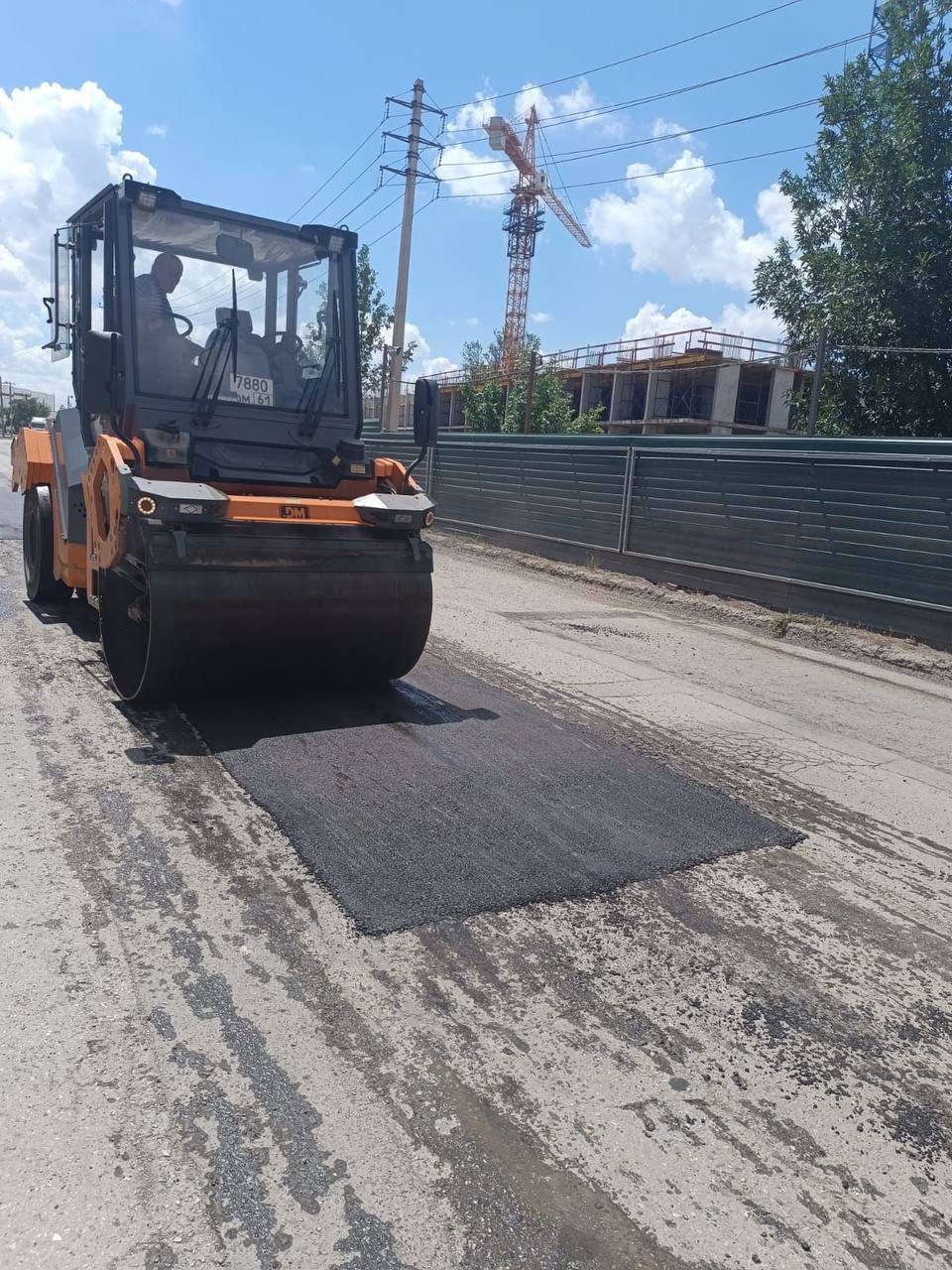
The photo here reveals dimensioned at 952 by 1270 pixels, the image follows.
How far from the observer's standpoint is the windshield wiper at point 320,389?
6457mm

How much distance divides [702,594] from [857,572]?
7.47 feet

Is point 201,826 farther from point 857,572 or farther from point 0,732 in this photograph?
point 857,572

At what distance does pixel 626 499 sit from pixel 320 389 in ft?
24.0

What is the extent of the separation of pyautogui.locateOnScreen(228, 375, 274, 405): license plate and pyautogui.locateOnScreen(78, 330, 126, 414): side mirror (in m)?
0.70

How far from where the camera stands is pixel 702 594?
11766 mm

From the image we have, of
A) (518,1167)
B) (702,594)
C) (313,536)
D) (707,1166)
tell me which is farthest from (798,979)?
(702,594)

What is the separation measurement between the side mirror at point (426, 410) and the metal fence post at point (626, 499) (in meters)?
6.88

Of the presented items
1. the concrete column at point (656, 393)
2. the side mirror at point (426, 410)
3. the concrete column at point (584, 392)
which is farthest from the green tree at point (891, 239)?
the concrete column at point (584, 392)

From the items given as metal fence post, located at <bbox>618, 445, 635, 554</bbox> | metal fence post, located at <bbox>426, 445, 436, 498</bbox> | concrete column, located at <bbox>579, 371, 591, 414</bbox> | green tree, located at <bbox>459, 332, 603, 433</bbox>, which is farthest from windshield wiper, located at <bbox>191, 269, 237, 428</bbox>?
concrete column, located at <bbox>579, 371, 591, 414</bbox>

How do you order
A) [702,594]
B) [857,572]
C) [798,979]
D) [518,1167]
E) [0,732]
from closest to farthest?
[518,1167]
[798,979]
[0,732]
[857,572]
[702,594]

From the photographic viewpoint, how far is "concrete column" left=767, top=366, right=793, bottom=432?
4397 centimetres

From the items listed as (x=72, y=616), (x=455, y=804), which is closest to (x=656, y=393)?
(x=72, y=616)

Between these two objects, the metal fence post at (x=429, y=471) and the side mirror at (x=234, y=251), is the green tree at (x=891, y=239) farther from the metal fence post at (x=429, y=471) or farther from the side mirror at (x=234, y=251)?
the side mirror at (x=234, y=251)

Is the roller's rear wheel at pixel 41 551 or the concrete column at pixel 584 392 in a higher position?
the concrete column at pixel 584 392
